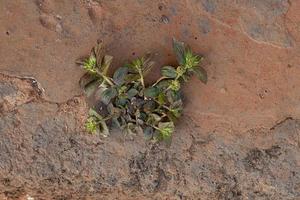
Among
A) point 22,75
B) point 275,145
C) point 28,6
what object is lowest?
point 275,145

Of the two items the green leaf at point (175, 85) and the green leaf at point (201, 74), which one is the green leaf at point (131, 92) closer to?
the green leaf at point (175, 85)

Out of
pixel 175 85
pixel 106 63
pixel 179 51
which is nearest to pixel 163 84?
pixel 175 85

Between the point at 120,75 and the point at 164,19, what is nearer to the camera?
the point at 120,75

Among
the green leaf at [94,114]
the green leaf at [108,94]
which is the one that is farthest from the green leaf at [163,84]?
the green leaf at [94,114]

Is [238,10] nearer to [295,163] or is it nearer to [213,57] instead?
[213,57]

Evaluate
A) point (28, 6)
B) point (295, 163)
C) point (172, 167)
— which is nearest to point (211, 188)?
A: point (172, 167)

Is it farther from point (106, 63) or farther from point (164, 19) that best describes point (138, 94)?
point (164, 19)

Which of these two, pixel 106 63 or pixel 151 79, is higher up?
pixel 106 63
